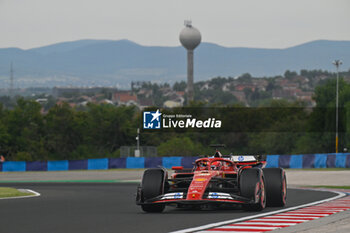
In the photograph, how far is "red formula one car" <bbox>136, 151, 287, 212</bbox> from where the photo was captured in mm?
17156

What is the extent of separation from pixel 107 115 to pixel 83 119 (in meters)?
4.72

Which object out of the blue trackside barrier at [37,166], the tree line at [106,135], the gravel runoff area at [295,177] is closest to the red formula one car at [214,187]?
the gravel runoff area at [295,177]

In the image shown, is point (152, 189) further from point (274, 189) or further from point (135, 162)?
point (135, 162)

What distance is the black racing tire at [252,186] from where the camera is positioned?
17.4 meters

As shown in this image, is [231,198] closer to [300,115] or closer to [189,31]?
[300,115]

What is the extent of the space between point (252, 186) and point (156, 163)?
53773 mm

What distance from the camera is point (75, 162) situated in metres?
72.5

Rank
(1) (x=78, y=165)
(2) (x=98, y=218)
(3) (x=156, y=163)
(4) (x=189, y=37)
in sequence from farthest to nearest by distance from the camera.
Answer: (4) (x=189, y=37), (1) (x=78, y=165), (3) (x=156, y=163), (2) (x=98, y=218)

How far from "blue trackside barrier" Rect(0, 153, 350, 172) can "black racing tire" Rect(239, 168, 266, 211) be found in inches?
1845

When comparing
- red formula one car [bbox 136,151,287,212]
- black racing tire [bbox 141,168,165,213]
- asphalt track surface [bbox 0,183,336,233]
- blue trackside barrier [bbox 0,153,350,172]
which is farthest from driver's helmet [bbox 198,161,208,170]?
blue trackside barrier [bbox 0,153,350,172]

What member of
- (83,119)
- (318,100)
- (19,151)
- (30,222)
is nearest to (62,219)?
(30,222)

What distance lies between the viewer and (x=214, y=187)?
699 inches

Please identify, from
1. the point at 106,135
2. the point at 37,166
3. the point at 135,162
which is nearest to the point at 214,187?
the point at 135,162

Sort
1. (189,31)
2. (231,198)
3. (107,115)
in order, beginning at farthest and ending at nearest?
(189,31), (107,115), (231,198)
